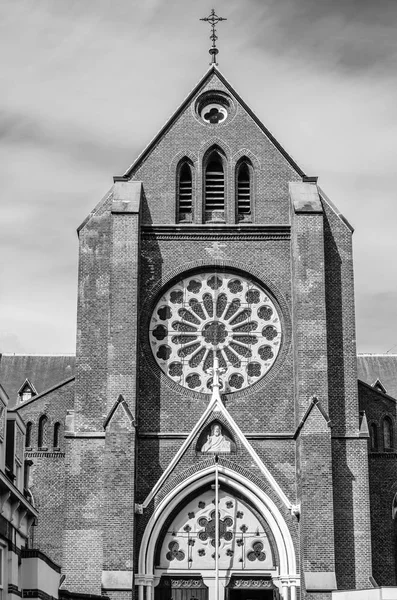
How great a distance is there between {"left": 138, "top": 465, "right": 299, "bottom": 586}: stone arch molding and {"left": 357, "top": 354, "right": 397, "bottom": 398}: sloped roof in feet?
52.0

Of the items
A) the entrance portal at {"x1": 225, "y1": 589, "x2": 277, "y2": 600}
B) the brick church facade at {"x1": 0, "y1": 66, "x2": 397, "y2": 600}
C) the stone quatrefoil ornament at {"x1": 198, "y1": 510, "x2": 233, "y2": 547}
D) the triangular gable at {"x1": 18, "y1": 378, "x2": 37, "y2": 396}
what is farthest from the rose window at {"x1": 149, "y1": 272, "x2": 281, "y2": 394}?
the triangular gable at {"x1": 18, "y1": 378, "x2": 37, "y2": 396}

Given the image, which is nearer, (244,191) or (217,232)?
(217,232)

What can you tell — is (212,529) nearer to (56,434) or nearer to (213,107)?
(56,434)

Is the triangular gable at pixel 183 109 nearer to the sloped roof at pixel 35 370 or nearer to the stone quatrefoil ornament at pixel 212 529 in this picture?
the stone quatrefoil ornament at pixel 212 529

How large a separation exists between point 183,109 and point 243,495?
41.4 ft

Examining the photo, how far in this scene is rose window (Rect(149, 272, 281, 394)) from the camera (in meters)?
35.1

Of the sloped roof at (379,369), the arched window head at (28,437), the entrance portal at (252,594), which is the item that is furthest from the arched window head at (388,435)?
the sloped roof at (379,369)

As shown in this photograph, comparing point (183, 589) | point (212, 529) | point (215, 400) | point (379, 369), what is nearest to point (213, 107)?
point (215, 400)

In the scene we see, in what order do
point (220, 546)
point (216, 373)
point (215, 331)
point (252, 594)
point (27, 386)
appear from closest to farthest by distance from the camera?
point (220, 546)
point (252, 594)
point (216, 373)
point (215, 331)
point (27, 386)

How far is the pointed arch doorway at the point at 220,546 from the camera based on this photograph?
32781 millimetres

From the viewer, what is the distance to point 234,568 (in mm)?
33031

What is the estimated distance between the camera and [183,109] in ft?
124

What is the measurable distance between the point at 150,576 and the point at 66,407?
7404 millimetres

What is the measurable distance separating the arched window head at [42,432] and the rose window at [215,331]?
5.30 metres
